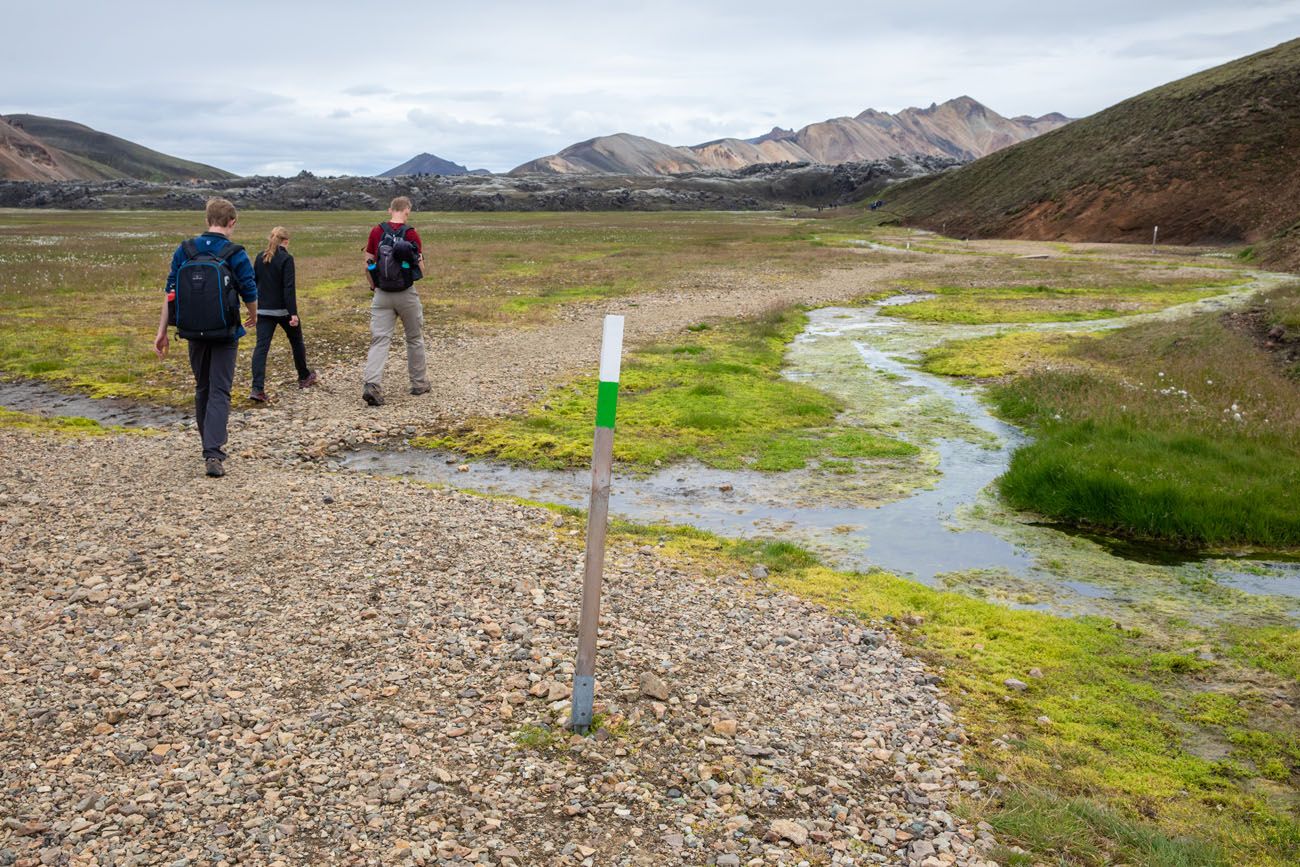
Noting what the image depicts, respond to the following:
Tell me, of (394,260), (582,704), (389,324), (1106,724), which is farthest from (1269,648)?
(389,324)

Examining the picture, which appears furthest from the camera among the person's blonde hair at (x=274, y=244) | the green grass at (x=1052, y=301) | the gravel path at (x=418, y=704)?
the green grass at (x=1052, y=301)

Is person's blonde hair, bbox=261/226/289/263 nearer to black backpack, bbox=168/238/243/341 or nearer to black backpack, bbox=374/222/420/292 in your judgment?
black backpack, bbox=374/222/420/292

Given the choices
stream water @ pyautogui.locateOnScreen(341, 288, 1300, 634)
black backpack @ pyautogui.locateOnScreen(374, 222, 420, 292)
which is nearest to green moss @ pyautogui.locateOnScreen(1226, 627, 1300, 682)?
stream water @ pyautogui.locateOnScreen(341, 288, 1300, 634)

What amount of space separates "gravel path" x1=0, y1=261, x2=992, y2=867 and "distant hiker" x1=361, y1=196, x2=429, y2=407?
20.6 feet

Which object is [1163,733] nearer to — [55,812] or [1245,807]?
[1245,807]

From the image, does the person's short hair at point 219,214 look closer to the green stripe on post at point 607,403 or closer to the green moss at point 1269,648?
the green stripe on post at point 607,403

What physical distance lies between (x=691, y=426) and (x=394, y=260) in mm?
6128

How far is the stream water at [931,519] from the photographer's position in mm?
10273

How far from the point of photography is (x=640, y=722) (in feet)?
21.8

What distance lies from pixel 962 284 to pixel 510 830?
134 feet

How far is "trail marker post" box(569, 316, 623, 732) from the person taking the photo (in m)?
5.87

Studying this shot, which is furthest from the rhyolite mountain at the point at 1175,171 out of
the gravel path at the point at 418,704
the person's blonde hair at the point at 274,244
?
the gravel path at the point at 418,704

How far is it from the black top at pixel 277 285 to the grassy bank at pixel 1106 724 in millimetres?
10589

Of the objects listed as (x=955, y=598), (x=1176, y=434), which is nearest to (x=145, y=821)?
(x=955, y=598)
